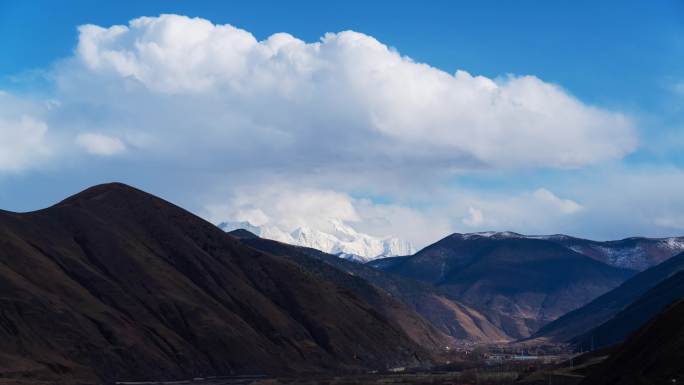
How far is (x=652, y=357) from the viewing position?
398 feet

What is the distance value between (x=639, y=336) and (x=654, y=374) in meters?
18.9

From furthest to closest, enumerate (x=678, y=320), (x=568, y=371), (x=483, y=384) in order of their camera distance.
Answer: (x=483, y=384), (x=568, y=371), (x=678, y=320)

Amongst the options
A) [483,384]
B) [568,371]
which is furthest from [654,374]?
[483,384]

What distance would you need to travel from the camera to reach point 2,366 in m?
181

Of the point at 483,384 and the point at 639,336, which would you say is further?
the point at 483,384

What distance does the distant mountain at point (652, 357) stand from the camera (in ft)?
377

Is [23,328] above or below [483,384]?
above

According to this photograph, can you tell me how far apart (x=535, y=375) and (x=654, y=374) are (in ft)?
225

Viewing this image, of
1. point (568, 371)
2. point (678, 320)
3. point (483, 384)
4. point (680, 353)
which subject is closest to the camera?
point (680, 353)

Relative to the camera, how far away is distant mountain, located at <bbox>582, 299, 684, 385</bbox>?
114938mm

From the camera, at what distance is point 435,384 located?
199m

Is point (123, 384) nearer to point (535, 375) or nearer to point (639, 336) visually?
point (535, 375)

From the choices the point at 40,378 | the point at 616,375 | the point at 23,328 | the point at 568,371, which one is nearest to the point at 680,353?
the point at 616,375

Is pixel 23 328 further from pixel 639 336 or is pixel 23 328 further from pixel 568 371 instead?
pixel 639 336
